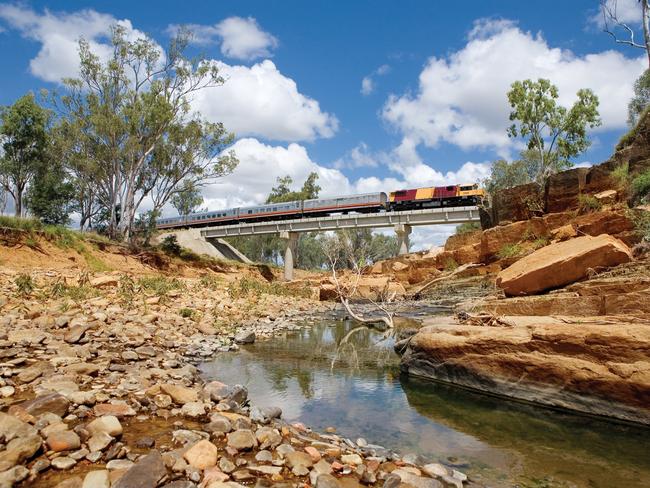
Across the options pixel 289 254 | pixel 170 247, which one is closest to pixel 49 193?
pixel 170 247

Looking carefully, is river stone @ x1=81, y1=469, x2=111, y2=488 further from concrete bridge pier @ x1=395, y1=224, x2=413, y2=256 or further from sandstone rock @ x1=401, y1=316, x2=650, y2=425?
concrete bridge pier @ x1=395, y1=224, x2=413, y2=256

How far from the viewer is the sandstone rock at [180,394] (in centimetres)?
526

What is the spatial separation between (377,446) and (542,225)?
598 inches

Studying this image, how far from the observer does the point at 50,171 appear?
115ft

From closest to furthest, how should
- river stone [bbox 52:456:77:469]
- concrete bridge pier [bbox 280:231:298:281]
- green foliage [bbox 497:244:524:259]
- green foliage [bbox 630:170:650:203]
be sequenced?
1. river stone [bbox 52:456:77:469]
2. green foliage [bbox 630:170:650:203]
3. green foliage [bbox 497:244:524:259]
4. concrete bridge pier [bbox 280:231:298:281]

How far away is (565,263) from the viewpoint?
362 inches

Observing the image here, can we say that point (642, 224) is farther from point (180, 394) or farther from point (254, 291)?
point (254, 291)

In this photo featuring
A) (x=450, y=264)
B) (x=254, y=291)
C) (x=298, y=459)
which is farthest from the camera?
(x=450, y=264)

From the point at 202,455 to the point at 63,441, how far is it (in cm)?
119

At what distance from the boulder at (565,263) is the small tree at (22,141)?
32.6 m

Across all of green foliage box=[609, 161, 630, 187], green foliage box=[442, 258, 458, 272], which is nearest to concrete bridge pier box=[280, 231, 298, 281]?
green foliage box=[442, 258, 458, 272]

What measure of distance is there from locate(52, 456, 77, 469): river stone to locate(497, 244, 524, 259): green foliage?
16.8m

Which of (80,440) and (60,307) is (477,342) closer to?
(80,440)

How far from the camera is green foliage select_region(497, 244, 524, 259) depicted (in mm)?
17438
